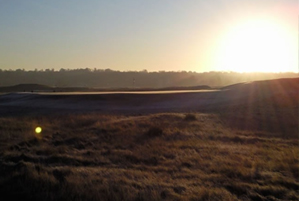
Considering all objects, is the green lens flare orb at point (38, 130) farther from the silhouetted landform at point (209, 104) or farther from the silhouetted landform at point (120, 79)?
the silhouetted landform at point (120, 79)

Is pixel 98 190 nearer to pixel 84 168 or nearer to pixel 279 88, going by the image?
pixel 84 168

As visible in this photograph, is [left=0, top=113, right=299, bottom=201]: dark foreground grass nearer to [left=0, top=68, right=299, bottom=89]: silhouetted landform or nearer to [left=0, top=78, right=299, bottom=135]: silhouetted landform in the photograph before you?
[left=0, top=78, right=299, bottom=135]: silhouetted landform

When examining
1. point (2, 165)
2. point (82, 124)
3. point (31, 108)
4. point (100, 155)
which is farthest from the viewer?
point (31, 108)

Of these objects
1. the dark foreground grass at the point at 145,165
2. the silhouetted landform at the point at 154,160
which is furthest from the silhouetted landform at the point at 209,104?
the dark foreground grass at the point at 145,165

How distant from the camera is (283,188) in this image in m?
9.63

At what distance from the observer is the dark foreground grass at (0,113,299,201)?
8656 millimetres

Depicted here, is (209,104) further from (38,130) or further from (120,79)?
(120,79)

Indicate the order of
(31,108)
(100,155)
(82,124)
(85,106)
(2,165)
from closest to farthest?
1. (2,165)
2. (100,155)
3. (82,124)
4. (31,108)
5. (85,106)

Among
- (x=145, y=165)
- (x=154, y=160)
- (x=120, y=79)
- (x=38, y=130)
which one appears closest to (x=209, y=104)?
(x=38, y=130)

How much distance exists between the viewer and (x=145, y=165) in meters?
12.0

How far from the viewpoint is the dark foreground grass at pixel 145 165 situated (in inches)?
341

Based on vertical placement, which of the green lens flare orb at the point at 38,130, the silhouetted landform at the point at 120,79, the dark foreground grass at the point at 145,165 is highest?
the dark foreground grass at the point at 145,165

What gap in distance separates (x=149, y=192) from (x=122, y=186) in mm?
737

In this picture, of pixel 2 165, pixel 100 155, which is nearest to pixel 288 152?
pixel 100 155
